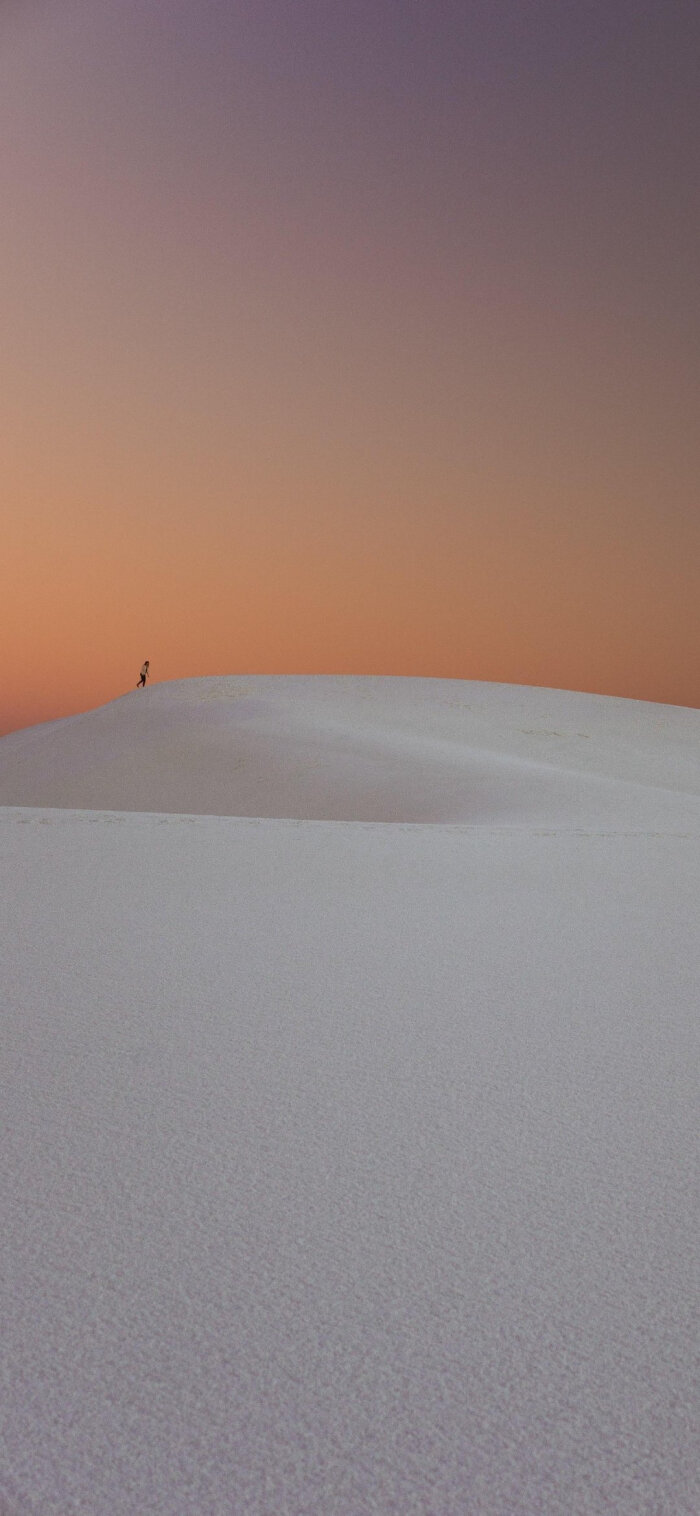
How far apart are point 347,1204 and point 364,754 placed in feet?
54.8

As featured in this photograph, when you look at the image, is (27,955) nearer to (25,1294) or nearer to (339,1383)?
(25,1294)

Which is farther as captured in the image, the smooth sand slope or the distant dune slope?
the distant dune slope

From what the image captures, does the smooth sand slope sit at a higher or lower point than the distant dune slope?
lower

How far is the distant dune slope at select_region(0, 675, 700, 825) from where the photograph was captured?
15.6 meters

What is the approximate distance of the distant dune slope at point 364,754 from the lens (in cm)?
1562

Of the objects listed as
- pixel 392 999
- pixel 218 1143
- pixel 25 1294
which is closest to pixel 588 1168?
pixel 218 1143

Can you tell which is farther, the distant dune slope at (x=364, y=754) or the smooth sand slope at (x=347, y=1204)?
the distant dune slope at (x=364, y=754)

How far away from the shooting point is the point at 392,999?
13.4ft

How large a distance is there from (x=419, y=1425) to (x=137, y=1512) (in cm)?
44

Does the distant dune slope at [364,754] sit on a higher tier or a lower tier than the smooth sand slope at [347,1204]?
higher

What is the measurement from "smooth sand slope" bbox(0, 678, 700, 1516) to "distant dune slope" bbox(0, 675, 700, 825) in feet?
26.4

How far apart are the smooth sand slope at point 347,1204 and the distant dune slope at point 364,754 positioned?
8.04 m

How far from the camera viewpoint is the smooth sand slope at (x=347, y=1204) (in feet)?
5.16

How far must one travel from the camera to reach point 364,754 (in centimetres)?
1900
